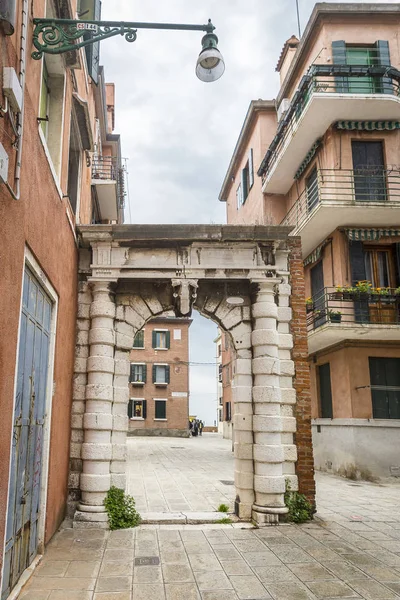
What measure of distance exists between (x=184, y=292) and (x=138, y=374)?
29217mm

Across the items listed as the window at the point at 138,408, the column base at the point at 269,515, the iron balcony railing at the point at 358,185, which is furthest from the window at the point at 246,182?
the window at the point at 138,408

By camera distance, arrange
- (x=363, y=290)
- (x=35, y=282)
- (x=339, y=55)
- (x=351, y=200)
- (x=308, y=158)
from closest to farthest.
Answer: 1. (x=35, y=282)
2. (x=351, y=200)
3. (x=363, y=290)
4. (x=339, y=55)
5. (x=308, y=158)

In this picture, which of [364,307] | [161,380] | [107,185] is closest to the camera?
[107,185]

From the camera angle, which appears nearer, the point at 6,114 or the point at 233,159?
the point at 6,114

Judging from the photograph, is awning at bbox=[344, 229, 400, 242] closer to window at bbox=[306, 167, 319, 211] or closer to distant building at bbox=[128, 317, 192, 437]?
window at bbox=[306, 167, 319, 211]

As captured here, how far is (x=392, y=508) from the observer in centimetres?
979

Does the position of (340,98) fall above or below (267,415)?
above

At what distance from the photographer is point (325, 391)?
53.7 feet

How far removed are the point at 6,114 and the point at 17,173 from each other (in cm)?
49

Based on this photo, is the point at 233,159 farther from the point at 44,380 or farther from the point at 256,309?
the point at 44,380

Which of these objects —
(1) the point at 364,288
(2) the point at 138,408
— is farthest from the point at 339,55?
(2) the point at 138,408

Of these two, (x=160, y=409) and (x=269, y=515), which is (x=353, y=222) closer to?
(x=269, y=515)

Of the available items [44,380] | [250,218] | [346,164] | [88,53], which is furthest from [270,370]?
[250,218]

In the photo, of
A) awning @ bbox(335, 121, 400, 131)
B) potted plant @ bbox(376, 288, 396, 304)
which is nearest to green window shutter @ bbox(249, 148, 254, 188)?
awning @ bbox(335, 121, 400, 131)
